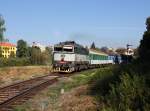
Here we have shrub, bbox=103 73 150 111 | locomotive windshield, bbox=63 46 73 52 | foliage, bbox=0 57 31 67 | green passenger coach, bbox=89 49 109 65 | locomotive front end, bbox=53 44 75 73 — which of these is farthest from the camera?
foliage, bbox=0 57 31 67

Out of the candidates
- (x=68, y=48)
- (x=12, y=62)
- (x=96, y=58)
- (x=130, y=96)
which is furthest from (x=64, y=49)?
(x=12, y=62)

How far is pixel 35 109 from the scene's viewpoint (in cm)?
1664

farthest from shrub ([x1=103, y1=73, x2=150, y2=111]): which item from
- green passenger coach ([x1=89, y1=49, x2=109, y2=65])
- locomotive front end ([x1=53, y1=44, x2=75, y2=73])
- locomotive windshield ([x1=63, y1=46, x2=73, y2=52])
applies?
green passenger coach ([x1=89, y1=49, x2=109, y2=65])

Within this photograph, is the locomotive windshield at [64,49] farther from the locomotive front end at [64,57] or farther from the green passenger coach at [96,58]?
the green passenger coach at [96,58]

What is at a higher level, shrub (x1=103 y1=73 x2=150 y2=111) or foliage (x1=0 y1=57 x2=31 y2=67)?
foliage (x1=0 y1=57 x2=31 y2=67)

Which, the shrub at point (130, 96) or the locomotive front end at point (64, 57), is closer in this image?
the shrub at point (130, 96)

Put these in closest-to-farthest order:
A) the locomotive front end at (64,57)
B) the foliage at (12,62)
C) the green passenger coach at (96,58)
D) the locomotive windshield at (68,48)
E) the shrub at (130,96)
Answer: the shrub at (130,96)
the locomotive front end at (64,57)
the locomotive windshield at (68,48)
the green passenger coach at (96,58)
the foliage at (12,62)

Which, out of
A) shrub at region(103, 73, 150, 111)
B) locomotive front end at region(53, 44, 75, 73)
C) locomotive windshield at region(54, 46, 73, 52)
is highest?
locomotive windshield at region(54, 46, 73, 52)

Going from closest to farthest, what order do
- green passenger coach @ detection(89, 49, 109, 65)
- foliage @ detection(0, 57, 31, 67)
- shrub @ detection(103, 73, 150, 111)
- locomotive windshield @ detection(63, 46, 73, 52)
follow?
shrub @ detection(103, 73, 150, 111)
locomotive windshield @ detection(63, 46, 73, 52)
green passenger coach @ detection(89, 49, 109, 65)
foliage @ detection(0, 57, 31, 67)

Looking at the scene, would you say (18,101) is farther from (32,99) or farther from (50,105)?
(50,105)

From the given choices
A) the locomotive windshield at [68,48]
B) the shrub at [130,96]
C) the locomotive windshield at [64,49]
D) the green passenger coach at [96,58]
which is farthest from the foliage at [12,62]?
the shrub at [130,96]

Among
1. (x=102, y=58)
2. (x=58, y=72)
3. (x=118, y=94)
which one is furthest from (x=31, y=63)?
(x=118, y=94)

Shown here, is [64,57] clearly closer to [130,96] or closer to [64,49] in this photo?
[64,49]

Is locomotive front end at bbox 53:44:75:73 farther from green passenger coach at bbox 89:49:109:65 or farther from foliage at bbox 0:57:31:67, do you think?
foliage at bbox 0:57:31:67
